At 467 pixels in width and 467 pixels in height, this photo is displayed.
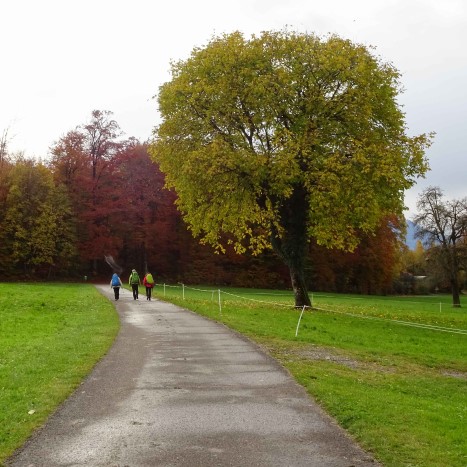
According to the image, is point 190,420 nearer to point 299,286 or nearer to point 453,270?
point 299,286

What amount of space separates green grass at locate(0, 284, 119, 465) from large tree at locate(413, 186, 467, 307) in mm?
36885

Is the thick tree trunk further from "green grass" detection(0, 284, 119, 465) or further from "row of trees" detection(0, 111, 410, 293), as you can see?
"row of trees" detection(0, 111, 410, 293)

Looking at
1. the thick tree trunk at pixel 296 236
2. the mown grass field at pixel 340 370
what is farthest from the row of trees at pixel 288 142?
the mown grass field at pixel 340 370

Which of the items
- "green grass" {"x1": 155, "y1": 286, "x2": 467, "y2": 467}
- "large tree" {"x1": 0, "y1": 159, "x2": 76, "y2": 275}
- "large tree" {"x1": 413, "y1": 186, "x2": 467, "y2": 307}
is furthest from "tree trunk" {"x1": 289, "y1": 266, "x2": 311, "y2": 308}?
"large tree" {"x1": 0, "y1": 159, "x2": 76, "y2": 275}

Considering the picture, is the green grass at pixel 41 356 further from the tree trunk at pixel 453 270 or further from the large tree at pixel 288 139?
the tree trunk at pixel 453 270

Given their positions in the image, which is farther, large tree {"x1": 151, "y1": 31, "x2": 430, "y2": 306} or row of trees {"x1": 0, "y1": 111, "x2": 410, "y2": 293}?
row of trees {"x1": 0, "y1": 111, "x2": 410, "y2": 293}

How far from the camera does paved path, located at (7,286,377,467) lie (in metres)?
5.87

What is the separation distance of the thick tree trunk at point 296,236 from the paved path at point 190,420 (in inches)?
578

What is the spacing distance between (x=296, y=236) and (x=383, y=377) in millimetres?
16237

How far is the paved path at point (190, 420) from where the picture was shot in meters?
5.87

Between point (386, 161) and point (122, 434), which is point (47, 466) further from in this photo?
point (386, 161)

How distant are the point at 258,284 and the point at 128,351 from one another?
57.7 metres

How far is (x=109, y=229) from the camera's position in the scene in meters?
65.1

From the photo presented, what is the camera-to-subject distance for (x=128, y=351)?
12969 mm
